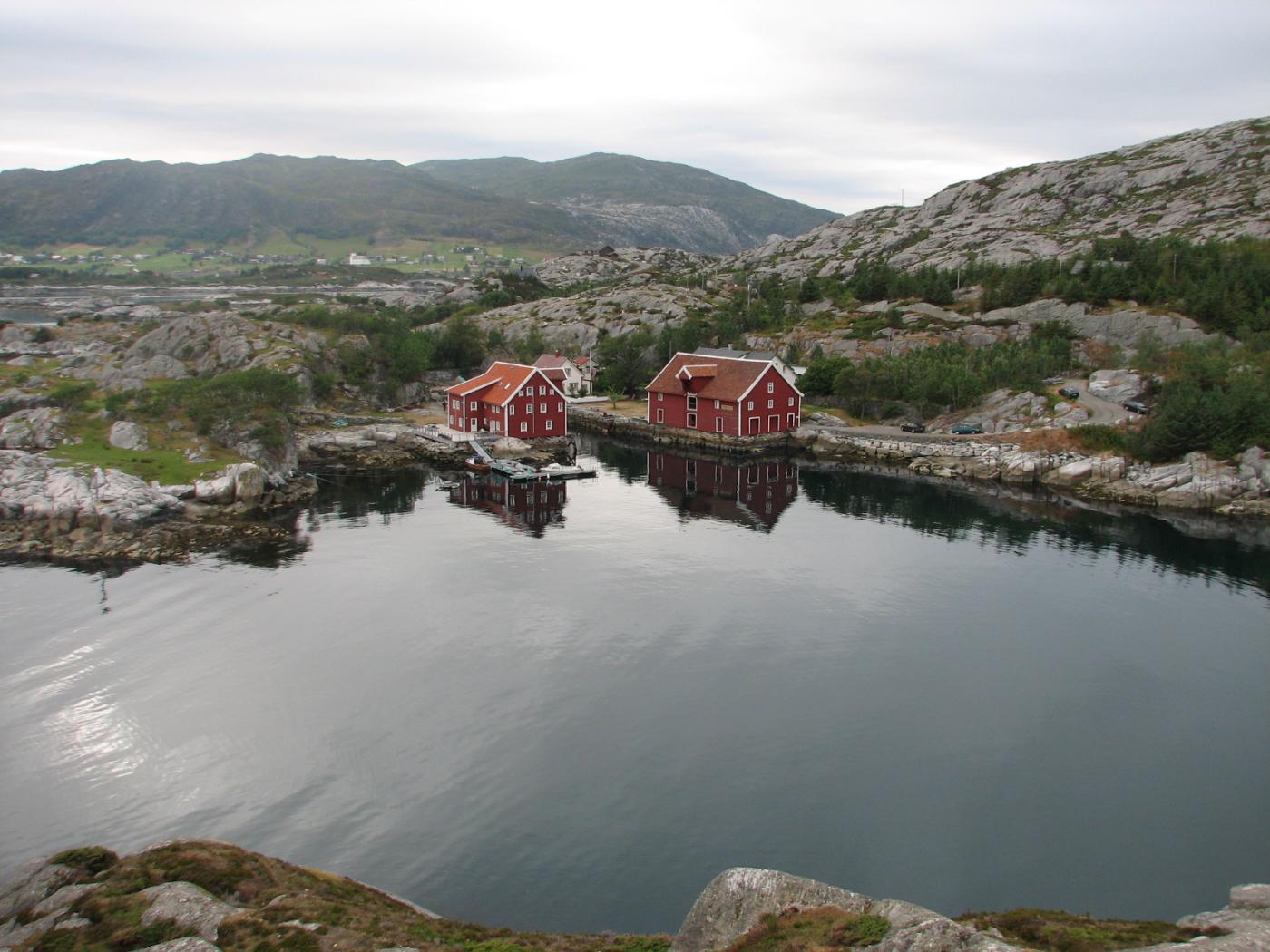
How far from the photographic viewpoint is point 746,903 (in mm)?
15359

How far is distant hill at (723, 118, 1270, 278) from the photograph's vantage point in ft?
384

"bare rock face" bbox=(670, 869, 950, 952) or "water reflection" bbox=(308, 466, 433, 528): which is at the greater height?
"water reflection" bbox=(308, 466, 433, 528)

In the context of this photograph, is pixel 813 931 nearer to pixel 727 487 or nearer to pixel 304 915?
pixel 304 915

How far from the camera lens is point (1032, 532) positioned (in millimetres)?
47625

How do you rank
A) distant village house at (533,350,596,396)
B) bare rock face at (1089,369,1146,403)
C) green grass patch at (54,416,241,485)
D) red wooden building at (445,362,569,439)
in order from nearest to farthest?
1. green grass patch at (54,416,241,485)
2. bare rock face at (1089,369,1146,403)
3. red wooden building at (445,362,569,439)
4. distant village house at (533,350,596,396)

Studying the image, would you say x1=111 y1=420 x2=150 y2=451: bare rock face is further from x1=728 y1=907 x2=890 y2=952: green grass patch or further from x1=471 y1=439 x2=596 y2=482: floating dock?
x1=728 y1=907 x2=890 y2=952: green grass patch

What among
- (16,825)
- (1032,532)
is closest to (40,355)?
(16,825)

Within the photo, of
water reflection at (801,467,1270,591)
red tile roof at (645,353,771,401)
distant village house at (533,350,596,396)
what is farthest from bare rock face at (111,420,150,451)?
distant village house at (533,350,596,396)

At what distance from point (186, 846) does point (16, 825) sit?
737cm

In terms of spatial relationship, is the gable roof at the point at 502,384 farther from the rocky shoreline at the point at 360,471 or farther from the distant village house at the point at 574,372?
the distant village house at the point at 574,372

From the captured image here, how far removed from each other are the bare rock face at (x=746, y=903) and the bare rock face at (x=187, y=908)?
7841 millimetres

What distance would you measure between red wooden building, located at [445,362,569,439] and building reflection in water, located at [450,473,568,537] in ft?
27.2

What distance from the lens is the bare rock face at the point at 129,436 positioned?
5128cm

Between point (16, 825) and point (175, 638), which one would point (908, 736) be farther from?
point (175, 638)
